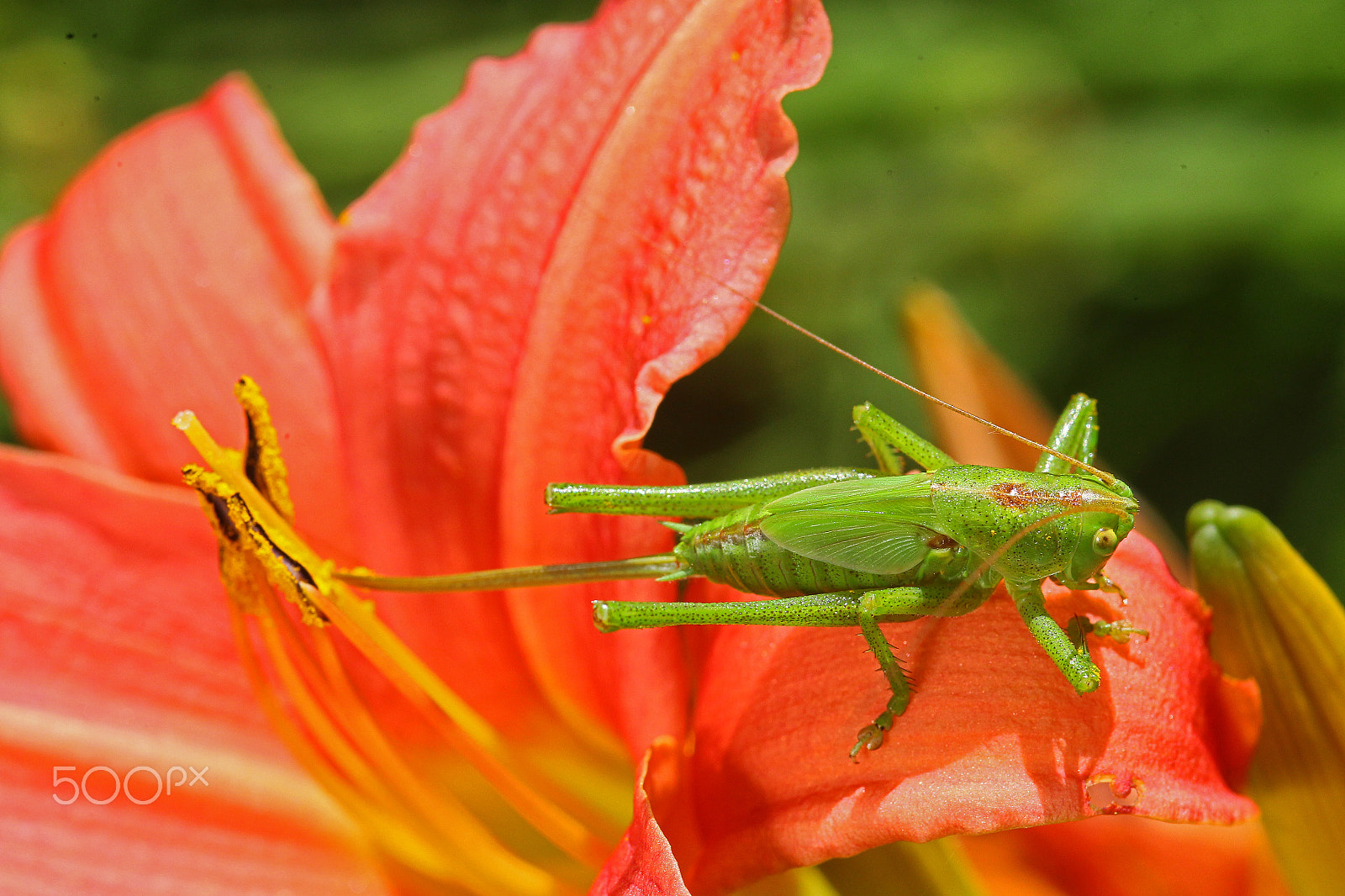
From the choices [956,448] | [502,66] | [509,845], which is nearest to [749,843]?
[509,845]

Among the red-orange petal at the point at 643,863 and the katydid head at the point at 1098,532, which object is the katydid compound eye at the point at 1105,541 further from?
the red-orange petal at the point at 643,863

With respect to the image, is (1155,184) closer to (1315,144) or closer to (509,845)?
(1315,144)

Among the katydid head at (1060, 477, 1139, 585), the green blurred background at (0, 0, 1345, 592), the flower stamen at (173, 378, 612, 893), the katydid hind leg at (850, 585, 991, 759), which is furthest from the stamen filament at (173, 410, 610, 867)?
the green blurred background at (0, 0, 1345, 592)

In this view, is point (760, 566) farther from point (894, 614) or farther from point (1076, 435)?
point (1076, 435)

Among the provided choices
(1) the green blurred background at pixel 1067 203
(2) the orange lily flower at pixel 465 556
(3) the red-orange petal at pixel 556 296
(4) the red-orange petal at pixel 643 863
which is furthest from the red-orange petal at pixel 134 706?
(1) the green blurred background at pixel 1067 203

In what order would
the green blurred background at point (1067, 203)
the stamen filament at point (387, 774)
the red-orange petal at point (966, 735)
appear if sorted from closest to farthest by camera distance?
the red-orange petal at point (966, 735), the stamen filament at point (387, 774), the green blurred background at point (1067, 203)

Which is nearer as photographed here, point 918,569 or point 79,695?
point 918,569

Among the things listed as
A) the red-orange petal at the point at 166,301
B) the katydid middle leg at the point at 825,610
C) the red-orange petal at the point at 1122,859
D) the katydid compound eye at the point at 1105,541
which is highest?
the red-orange petal at the point at 166,301

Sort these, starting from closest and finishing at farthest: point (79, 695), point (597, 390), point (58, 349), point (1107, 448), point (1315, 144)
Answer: point (597, 390) → point (79, 695) → point (58, 349) → point (1315, 144) → point (1107, 448)
